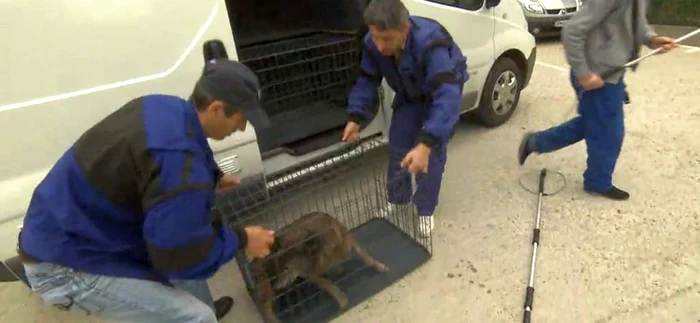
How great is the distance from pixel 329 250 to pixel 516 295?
0.89 m

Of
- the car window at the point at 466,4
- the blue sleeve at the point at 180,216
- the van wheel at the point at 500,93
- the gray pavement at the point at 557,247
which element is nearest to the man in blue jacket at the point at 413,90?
the gray pavement at the point at 557,247

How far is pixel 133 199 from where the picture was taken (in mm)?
1362

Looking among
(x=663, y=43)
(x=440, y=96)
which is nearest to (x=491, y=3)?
(x=663, y=43)

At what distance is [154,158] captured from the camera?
1263 millimetres

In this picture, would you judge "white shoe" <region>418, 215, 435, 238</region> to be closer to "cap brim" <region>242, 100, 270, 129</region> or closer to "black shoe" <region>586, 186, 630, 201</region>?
"black shoe" <region>586, 186, 630, 201</region>

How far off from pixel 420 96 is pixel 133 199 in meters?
1.56

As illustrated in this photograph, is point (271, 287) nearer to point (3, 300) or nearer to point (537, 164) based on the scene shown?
point (3, 300)

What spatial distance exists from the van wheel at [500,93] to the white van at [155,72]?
35cm

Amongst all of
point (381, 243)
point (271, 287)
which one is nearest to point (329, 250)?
point (271, 287)

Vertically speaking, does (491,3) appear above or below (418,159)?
above

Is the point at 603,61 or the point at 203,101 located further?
the point at 603,61

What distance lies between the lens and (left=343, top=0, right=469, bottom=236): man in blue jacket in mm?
2166

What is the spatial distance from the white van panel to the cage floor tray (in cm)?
110

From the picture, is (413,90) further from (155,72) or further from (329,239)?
(155,72)
